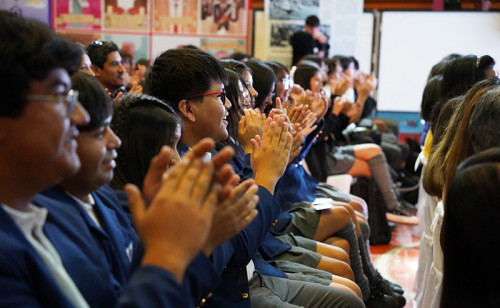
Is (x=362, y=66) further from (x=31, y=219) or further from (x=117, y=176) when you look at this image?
(x=31, y=219)

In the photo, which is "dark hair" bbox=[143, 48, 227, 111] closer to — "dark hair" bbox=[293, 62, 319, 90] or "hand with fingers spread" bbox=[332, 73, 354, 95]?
"dark hair" bbox=[293, 62, 319, 90]

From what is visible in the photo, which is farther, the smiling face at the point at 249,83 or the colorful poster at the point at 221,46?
the colorful poster at the point at 221,46

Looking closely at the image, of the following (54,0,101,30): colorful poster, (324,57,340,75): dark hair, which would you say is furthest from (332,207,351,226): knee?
(54,0,101,30): colorful poster

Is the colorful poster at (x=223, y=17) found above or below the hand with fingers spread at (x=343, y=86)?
above

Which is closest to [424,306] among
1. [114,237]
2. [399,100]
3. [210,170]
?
[114,237]

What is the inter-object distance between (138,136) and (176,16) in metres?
4.82

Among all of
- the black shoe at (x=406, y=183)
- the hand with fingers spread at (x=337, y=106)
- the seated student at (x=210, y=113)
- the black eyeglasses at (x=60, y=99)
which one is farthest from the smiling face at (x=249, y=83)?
the black shoe at (x=406, y=183)

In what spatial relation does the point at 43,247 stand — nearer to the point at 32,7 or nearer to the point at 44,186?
the point at 44,186

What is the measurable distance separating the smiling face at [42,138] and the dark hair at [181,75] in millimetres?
1122

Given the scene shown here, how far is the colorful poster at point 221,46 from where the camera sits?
6.16m

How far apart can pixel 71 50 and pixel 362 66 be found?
6654mm

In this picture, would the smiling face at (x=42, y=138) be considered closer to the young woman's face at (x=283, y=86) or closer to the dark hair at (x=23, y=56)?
the dark hair at (x=23, y=56)

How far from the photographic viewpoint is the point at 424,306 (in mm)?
2324

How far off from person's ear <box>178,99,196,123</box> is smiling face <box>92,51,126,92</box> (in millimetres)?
2016
